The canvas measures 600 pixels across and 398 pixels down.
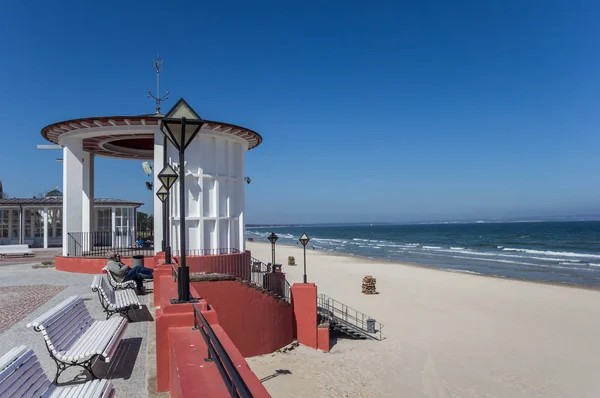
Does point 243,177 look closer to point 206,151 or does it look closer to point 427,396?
point 206,151

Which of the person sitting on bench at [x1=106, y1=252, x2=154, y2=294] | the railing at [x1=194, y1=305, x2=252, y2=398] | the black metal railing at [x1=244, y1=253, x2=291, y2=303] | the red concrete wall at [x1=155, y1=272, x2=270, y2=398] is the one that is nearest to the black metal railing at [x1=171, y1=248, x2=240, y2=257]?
the black metal railing at [x1=244, y1=253, x2=291, y2=303]

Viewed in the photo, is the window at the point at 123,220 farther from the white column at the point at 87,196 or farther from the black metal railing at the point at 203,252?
the black metal railing at the point at 203,252

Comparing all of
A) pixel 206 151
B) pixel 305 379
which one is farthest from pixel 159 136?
pixel 305 379

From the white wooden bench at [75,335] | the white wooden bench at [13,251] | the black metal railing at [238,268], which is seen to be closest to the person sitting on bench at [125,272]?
the black metal railing at [238,268]

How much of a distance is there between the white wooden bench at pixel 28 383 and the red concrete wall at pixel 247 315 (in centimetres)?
703

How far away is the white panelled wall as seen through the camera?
1478 cm

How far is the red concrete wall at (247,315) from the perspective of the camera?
36.5 feet

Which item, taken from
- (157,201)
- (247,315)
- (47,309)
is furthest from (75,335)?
(157,201)

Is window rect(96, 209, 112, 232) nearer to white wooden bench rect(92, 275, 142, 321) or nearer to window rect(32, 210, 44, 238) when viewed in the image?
window rect(32, 210, 44, 238)

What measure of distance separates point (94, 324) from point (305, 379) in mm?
6778

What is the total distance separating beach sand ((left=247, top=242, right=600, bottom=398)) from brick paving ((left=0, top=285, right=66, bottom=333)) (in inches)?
217

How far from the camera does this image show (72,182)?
1641 centimetres

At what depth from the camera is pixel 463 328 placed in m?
17.5

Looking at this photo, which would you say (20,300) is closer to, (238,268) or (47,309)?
(47,309)
